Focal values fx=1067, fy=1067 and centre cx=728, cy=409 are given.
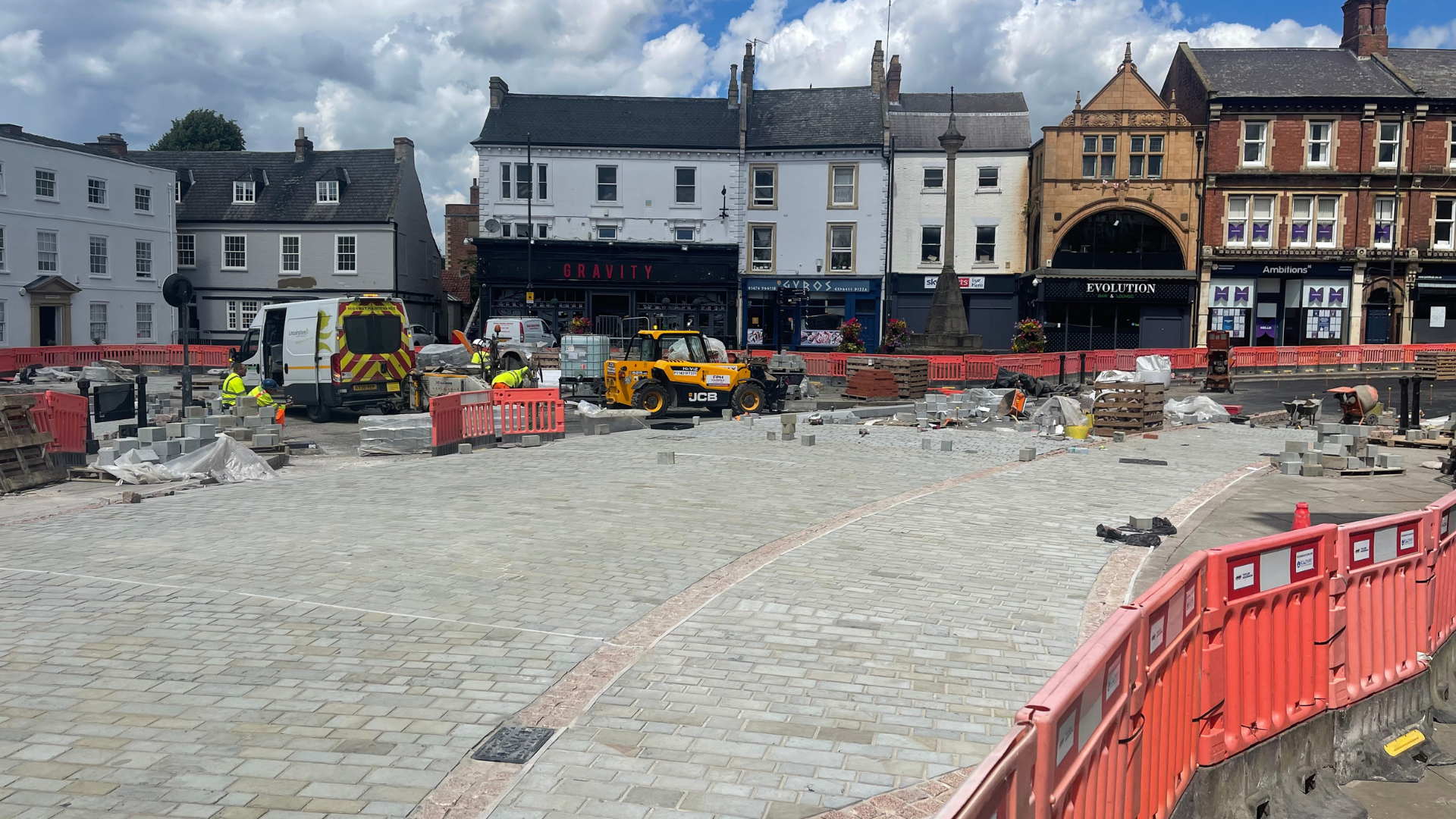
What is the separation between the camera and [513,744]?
5316 millimetres

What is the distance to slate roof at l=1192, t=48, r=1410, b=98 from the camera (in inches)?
1671

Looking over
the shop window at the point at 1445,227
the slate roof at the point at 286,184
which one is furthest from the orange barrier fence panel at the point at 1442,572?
the slate roof at the point at 286,184

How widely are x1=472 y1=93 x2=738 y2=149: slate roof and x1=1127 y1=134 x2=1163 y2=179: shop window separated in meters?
16.2

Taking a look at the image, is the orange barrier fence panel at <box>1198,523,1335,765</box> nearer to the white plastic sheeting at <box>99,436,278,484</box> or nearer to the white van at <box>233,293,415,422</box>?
the white plastic sheeting at <box>99,436,278,484</box>

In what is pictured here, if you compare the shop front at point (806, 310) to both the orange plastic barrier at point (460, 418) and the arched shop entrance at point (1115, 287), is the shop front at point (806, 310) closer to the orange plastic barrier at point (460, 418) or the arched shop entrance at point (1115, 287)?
Result: the arched shop entrance at point (1115, 287)

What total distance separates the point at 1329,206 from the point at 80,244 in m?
49.9

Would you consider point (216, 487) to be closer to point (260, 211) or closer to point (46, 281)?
point (46, 281)

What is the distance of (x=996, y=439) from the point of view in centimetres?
2050

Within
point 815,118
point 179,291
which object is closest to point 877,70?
point 815,118

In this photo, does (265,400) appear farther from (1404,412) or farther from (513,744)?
(1404,412)

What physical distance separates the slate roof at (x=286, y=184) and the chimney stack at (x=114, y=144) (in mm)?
1372

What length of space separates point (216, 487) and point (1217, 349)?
26996 mm

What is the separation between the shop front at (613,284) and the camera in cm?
4438

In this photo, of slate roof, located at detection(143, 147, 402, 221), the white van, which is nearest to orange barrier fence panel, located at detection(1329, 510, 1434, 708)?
the white van
